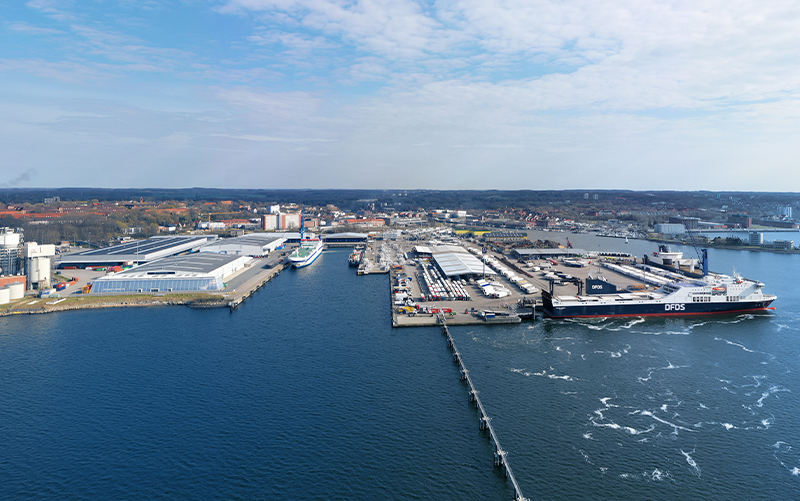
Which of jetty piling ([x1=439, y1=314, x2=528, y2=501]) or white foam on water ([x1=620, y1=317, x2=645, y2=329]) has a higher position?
white foam on water ([x1=620, y1=317, x2=645, y2=329])

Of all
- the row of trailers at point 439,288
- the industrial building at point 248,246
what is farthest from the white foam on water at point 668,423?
the industrial building at point 248,246

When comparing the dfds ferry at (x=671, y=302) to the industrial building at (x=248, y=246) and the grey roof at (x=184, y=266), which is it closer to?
the grey roof at (x=184, y=266)

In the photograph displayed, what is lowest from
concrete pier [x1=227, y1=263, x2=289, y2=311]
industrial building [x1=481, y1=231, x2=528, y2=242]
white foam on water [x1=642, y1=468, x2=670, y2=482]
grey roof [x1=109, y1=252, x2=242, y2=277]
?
white foam on water [x1=642, y1=468, x2=670, y2=482]

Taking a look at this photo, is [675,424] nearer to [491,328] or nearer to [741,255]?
[491,328]

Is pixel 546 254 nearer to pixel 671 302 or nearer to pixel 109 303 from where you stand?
pixel 671 302

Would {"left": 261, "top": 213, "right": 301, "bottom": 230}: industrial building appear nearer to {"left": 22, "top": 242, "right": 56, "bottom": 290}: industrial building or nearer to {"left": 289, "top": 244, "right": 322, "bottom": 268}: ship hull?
{"left": 289, "top": 244, "right": 322, "bottom": 268}: ship hull

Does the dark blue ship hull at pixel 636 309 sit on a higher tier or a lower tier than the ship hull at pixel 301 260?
lower

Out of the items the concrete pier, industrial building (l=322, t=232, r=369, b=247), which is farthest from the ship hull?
industrial building (l=322, t=232, r=369, b=247)
